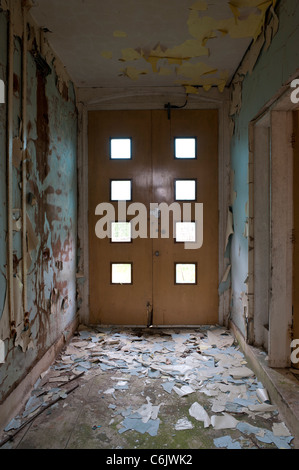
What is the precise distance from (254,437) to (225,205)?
2.43 meters

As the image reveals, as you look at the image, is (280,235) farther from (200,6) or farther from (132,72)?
(132,72)

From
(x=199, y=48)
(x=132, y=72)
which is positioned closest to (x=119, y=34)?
(x=132, y=72)

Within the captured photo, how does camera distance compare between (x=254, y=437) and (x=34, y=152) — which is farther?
(x=34, y=152)

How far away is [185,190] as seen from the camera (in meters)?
3.70

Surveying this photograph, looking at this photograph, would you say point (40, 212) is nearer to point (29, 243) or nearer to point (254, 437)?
point (29, 243)

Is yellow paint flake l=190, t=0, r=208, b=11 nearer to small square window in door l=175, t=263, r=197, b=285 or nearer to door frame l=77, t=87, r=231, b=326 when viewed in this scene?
door frame l=77, t=87, r=231, b=326

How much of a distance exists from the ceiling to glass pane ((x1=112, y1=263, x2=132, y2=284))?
214cm

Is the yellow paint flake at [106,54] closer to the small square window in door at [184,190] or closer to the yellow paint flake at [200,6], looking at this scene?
the yellow paint flake at [200,6]

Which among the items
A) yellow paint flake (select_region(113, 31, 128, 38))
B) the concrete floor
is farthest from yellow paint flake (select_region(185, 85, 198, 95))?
the concrete floor

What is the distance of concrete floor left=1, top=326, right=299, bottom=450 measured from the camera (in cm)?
181

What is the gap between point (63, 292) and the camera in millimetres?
3180

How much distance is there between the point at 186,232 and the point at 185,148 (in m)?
1.01
